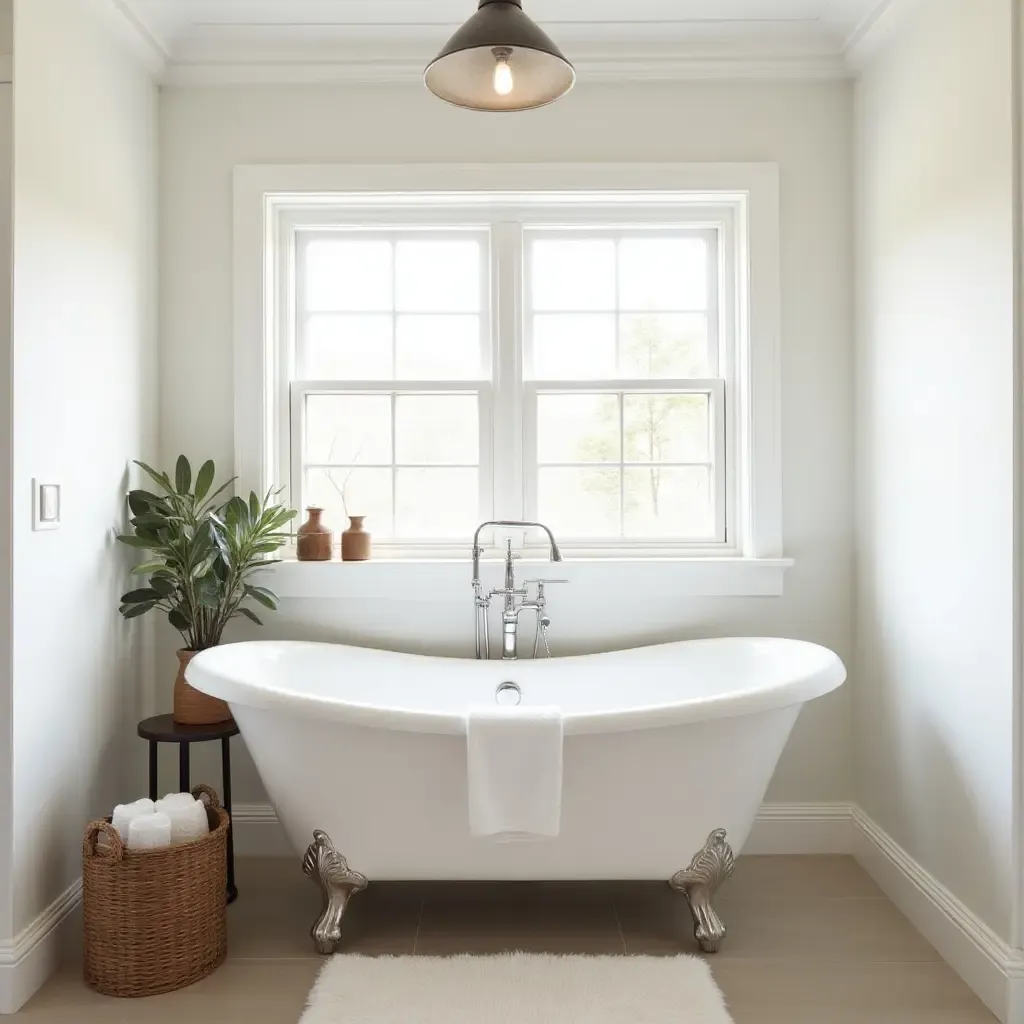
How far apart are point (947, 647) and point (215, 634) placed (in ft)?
6.89

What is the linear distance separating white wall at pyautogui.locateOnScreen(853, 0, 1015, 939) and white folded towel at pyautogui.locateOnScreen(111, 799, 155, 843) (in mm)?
2059

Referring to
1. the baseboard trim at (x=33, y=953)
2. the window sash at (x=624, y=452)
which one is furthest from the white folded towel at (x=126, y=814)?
the window sash at (x=624, y=452)

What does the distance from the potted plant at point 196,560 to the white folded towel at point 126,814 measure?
362 mm

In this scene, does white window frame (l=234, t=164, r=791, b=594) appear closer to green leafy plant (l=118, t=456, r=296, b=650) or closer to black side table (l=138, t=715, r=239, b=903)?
green leafy plant (l=118, t=456, r=296, b=650)

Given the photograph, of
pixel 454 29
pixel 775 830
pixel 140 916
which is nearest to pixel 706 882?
pixel 775 830

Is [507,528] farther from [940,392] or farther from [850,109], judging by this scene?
[850,109]

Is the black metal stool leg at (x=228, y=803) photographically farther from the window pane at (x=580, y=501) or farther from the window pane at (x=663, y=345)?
the window pane at (x=663, y=345)

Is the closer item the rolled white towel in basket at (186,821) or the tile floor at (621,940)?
the tile floor at (621,940)

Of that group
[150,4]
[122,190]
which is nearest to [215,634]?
[122,190]

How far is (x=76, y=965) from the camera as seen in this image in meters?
2.28

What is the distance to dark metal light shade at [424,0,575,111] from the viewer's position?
5.68 ft

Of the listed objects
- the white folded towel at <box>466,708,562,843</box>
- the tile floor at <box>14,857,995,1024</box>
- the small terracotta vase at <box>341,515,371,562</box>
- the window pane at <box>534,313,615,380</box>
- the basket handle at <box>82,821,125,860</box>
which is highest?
the window pane at <box>534,313,615,380</box>

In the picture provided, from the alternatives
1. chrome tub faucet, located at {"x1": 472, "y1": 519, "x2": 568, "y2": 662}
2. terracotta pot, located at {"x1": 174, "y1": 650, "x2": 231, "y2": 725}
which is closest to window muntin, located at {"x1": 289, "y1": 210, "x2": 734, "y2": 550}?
chrome tub faucet, located at {"x1": 472, "y1": 519, "x2": 568, "y2": 662}

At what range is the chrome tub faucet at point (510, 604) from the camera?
2.87 meters
